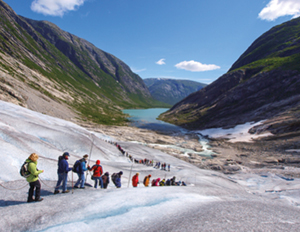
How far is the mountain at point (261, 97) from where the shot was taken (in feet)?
199

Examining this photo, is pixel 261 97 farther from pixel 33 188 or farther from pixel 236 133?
pixel 33 188

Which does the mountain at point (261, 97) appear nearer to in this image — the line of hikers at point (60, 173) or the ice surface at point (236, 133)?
the ice surface at point (236, 133)

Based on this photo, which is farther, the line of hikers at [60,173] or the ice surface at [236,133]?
the ice surface at [236,133]

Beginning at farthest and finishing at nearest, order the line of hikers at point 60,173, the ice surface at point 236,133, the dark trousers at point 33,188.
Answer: the ice surface at point 236,133 < the dark trousers at point 33,188 < the line of hikers at point 60,173

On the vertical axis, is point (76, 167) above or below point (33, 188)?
above

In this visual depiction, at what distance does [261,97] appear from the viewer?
79938 mm

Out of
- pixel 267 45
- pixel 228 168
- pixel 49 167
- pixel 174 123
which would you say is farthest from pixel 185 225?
pixel 267 45

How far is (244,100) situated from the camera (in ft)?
283

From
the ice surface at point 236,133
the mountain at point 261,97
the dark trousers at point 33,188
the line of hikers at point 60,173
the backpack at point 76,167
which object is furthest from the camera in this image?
the mountain at point 261,97

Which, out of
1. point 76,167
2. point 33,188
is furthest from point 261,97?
point 33,188

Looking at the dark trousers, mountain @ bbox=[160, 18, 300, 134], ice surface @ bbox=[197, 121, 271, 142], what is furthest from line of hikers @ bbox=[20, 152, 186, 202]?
mountain @ bbox=[160, 18, 300, 134]

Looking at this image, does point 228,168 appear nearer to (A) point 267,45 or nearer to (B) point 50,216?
(B) point 50,216

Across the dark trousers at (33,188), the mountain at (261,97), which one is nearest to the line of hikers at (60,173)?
the dark trousers at (33,188)

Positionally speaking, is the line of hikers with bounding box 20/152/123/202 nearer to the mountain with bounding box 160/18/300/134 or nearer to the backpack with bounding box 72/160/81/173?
the backpack with bounding box 72/160/81/173
